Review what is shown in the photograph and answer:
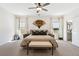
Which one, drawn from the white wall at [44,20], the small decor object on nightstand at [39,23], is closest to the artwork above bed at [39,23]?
the small decor object on nightstand at [39,23]

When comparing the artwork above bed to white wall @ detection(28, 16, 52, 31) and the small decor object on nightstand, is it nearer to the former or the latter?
the small decor object on nightstand

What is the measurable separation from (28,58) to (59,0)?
63 cm

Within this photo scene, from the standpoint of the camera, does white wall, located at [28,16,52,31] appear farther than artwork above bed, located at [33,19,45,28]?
Yes

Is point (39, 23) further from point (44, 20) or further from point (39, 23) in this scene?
point (44, 20)

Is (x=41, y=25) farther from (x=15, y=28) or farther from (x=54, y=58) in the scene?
(x=54, y=58)

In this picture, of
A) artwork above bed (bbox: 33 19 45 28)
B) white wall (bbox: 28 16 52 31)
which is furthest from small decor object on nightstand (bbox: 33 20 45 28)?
white wall (bbox: 28 16 52 31)

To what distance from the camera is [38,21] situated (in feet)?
28.5

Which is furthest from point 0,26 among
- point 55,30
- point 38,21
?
point 55,30

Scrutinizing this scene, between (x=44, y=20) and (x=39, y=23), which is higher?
(x=44, y=20)

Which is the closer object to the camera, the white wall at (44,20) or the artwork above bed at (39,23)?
the artwork above bed at (39,23)

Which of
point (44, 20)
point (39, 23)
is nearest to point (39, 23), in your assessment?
point (39, 23)

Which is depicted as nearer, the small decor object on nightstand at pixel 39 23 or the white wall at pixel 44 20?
the small decor object on nightstand at pixel 39 23

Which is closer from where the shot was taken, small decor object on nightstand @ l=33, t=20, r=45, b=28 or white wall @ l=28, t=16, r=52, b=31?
small decor object on nightstand @ l=33, t=20, r=45, b=28

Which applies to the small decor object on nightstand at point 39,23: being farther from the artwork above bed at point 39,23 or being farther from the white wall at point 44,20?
the white wall at point 44,20
